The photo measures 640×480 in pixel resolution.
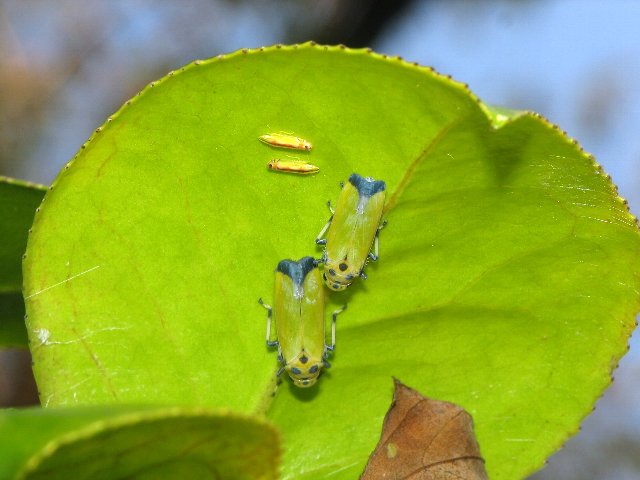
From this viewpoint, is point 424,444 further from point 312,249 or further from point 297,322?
point 297,322

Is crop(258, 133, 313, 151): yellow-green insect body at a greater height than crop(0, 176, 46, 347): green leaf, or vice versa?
crop(258, 133, 313, 151): yellow-green insect body

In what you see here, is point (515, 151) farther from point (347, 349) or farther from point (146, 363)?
point (146, 363)

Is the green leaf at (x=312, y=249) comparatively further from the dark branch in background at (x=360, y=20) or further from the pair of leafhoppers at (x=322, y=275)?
the dark branch in background at (x=360, y=20)

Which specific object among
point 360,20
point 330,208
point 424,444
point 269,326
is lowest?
point 424,444

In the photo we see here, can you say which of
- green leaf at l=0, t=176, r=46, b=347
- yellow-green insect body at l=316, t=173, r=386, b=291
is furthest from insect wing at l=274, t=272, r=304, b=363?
green leaf at l=0, t=176, r=46, b=347

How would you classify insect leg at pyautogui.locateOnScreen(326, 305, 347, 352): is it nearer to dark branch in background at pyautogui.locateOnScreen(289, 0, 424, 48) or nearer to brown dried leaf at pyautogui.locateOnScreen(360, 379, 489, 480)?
brown dried leaf at pyautogui.locateOnScreen(360, 379, 489, 480)

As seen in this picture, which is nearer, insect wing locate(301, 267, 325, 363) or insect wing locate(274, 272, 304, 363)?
insect wing locate(274, 272, 304, 363)

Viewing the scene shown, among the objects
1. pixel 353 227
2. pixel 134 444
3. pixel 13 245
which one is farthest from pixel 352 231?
pixel 134 444
